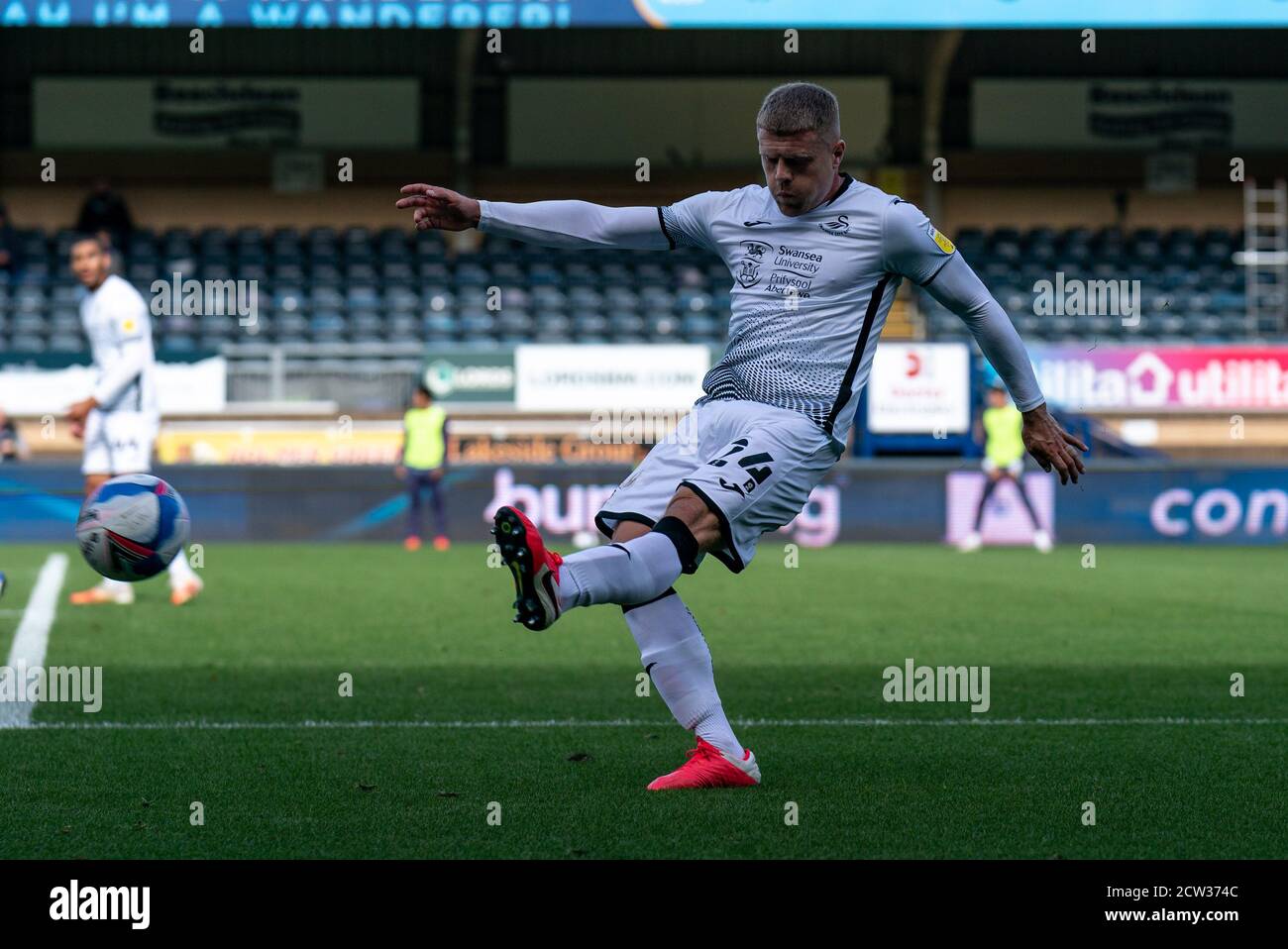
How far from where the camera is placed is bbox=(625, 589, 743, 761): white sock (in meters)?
5.54

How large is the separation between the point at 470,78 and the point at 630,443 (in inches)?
342

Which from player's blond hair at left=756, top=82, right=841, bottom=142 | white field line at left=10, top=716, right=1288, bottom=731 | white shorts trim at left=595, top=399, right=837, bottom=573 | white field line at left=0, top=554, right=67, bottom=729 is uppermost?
player's blond hair at left=756, top=82, right=841, bottom=142

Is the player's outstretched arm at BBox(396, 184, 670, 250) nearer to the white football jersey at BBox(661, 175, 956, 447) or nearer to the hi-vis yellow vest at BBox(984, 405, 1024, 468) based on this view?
the white football jersey at BBox(661, 175, 956, 447)

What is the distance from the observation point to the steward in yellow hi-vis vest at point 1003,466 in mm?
19641

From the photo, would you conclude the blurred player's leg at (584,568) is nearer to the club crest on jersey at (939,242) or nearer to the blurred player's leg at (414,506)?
the club crest on jersey at (939,242)

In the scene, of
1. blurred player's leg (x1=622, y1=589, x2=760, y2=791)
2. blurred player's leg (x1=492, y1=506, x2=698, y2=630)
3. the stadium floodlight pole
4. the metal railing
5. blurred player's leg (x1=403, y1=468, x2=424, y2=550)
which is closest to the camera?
blurred player's leg (x1=492, y1=506, x2=698, y2=630)

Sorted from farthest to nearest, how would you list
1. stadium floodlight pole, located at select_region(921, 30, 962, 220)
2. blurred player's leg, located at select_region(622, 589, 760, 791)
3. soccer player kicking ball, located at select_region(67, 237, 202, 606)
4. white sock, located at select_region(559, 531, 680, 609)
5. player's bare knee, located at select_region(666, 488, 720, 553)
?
1. stadium floodlight pole, located at select_region(921, 30, 962, 220)
2. soccer player kicking ball, located at select_region(67, 237, 202, 606)
3. blurred player's leg, located at select_region(622, 589, 760, 791)
4. player's bare knee, located at select_region(666, 488, 720, 553)
5. white sock, located at select_region(559, 531, 680, 609)

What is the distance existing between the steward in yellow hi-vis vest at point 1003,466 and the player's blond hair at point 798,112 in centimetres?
1472

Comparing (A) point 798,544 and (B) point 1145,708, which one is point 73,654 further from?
(A) point 798,544

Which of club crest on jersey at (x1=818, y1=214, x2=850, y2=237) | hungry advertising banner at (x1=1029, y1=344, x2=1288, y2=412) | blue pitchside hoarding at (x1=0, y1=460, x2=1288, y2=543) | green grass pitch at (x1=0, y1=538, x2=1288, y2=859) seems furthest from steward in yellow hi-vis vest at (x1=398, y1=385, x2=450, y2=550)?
club crest on jersey at (x1=818, y1=214, x2=850, y2=237)

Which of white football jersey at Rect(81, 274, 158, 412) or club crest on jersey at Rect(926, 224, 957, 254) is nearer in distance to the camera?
club crest on jersey at Rect(926, 224, 957, 254)

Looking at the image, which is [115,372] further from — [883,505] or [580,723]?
[883,505]

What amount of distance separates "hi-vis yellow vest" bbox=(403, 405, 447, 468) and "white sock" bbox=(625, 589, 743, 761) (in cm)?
1394

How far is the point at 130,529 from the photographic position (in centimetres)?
656
